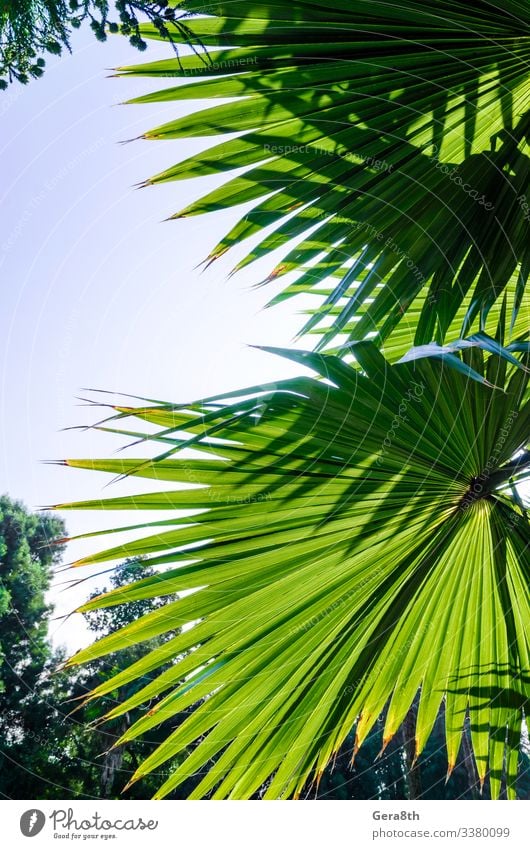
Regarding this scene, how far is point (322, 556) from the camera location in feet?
4.24

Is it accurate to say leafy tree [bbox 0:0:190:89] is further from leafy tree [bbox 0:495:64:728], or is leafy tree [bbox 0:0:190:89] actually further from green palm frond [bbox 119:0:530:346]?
leafy tree [bbox 0:495:64:728]

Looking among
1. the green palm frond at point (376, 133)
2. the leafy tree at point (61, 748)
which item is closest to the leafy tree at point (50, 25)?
the green palm frond at point (376, 133)

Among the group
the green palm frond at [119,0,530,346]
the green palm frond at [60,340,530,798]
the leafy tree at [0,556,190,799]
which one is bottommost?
the leafy tree at [0,556,190,799]

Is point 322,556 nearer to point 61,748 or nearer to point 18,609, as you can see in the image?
point 61,748

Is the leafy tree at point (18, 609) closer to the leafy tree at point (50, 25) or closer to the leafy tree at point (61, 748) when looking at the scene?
the leafy tree at point (61, 748)

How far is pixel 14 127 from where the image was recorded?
156 cm

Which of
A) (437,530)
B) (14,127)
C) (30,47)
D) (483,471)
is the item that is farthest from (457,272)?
(14,127)

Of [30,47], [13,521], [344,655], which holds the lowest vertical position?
[344,655]

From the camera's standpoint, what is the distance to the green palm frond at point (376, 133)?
1.22 m

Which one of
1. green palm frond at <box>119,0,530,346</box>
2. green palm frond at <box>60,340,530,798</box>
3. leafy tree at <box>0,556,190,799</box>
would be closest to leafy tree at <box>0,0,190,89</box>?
green palm frond at <box>119,0,530,346</box>

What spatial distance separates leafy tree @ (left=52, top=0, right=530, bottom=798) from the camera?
1.22 m

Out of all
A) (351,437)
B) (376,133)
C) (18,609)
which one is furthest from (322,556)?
(18,609)

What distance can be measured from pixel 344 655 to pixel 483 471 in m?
0.54

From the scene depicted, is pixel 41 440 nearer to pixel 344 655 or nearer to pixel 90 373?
pixel 90 373
